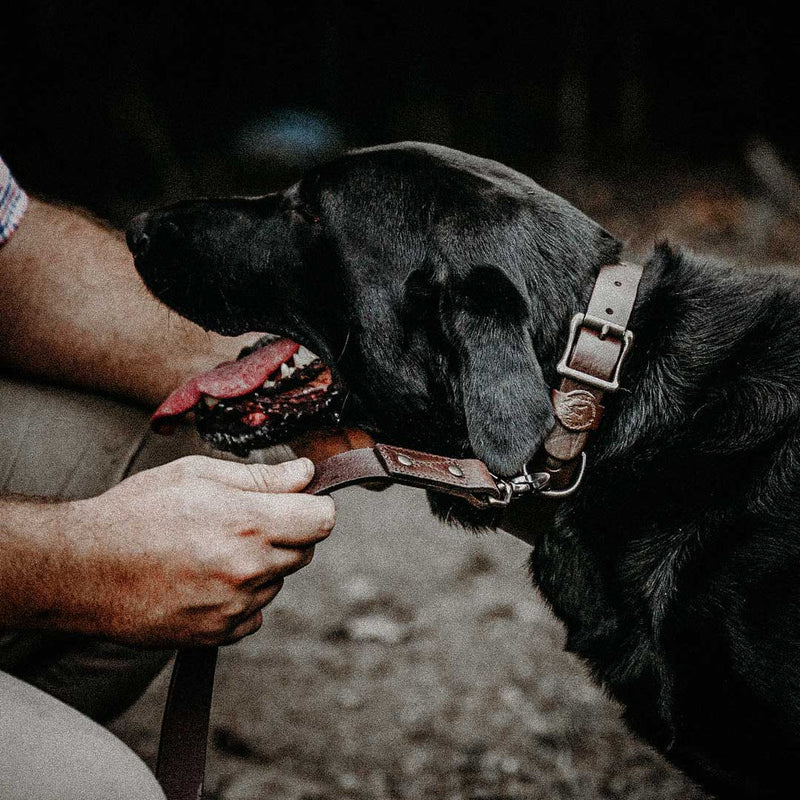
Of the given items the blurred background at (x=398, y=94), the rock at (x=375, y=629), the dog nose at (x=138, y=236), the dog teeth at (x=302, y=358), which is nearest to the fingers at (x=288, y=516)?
the dog teeth at (x=302, y=358)

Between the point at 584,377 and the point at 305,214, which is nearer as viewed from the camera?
the point at 584,377

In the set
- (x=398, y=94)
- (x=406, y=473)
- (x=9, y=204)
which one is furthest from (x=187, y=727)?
(x=398, y=94)

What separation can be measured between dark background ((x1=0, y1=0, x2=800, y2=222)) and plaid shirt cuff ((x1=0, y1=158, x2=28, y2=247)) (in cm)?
263

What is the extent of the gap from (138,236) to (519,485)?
4.32ft

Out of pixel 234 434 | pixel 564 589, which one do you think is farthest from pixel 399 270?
pixel 564 589

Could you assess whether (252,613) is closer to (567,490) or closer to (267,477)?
(267,477)

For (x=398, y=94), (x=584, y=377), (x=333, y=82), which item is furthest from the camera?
(x=398, y=94)

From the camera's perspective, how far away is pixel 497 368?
5.31ft

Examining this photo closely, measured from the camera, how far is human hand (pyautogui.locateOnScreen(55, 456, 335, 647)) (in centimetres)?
142

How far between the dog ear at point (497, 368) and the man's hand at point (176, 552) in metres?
0.36

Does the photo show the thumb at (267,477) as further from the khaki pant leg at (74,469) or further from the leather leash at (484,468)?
the khaki pant leg at (74,469)

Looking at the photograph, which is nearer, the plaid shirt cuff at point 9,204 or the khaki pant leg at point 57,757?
the khaki pant leg at point 57,757

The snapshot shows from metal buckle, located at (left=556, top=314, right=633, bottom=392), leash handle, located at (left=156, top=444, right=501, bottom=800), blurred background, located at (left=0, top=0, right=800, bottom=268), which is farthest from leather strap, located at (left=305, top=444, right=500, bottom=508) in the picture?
blurred background, located at (left=0, top=0, right=800, bottom=268)

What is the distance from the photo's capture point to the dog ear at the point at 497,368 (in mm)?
1567
